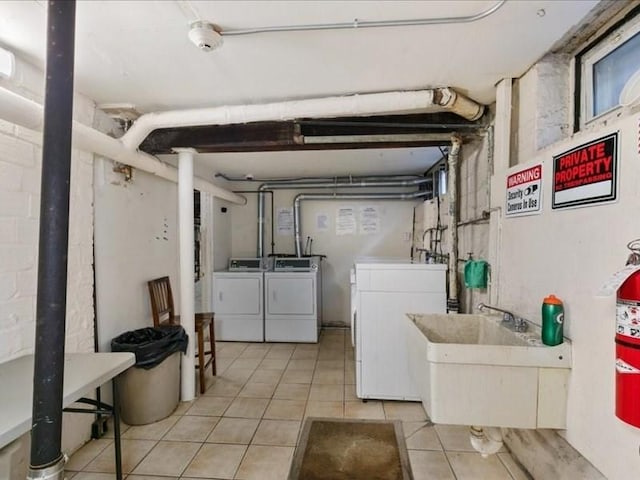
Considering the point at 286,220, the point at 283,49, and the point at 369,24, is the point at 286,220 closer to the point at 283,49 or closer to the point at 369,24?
the point at 283,49

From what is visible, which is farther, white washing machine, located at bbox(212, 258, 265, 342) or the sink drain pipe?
white washing machine, located at bbox(212, 258, 265, 342)

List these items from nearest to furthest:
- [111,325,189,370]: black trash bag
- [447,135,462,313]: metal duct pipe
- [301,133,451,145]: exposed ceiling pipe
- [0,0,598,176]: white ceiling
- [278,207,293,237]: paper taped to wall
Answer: [0,0,598,176]: white ceiling
[111,325,189,370]: black trash bag
[301,133,451,145]: exposed ceiling pipe
[447,135,462,313]: metal duct pipe
[278,207,293,237]: paper taped to wall

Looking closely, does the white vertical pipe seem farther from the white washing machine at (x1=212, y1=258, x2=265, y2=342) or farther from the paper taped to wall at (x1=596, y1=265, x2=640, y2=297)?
the paper taped to wall at (x1=596, y1=265, x2=640, y2=297)

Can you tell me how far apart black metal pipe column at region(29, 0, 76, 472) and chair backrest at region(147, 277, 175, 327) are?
→ 2.20 metres

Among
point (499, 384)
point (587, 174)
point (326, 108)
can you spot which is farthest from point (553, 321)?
point (326, 108)

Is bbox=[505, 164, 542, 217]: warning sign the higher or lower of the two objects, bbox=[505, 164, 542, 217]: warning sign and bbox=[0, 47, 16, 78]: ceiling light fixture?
the lower

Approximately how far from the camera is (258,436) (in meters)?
2.39

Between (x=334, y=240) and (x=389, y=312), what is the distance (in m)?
2.50

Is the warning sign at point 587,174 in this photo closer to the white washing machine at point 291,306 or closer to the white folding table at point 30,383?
the white folding table at point 30,383

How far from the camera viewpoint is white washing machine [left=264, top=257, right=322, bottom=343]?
4.47 metres

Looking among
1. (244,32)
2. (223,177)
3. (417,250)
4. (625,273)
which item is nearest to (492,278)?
(625,273)

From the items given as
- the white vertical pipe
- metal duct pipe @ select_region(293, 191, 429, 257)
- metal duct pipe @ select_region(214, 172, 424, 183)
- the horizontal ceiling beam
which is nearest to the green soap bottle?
the horizontal ceiling beam

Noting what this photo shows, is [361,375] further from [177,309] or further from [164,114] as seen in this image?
[164,114]

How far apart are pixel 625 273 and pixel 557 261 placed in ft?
1.63
